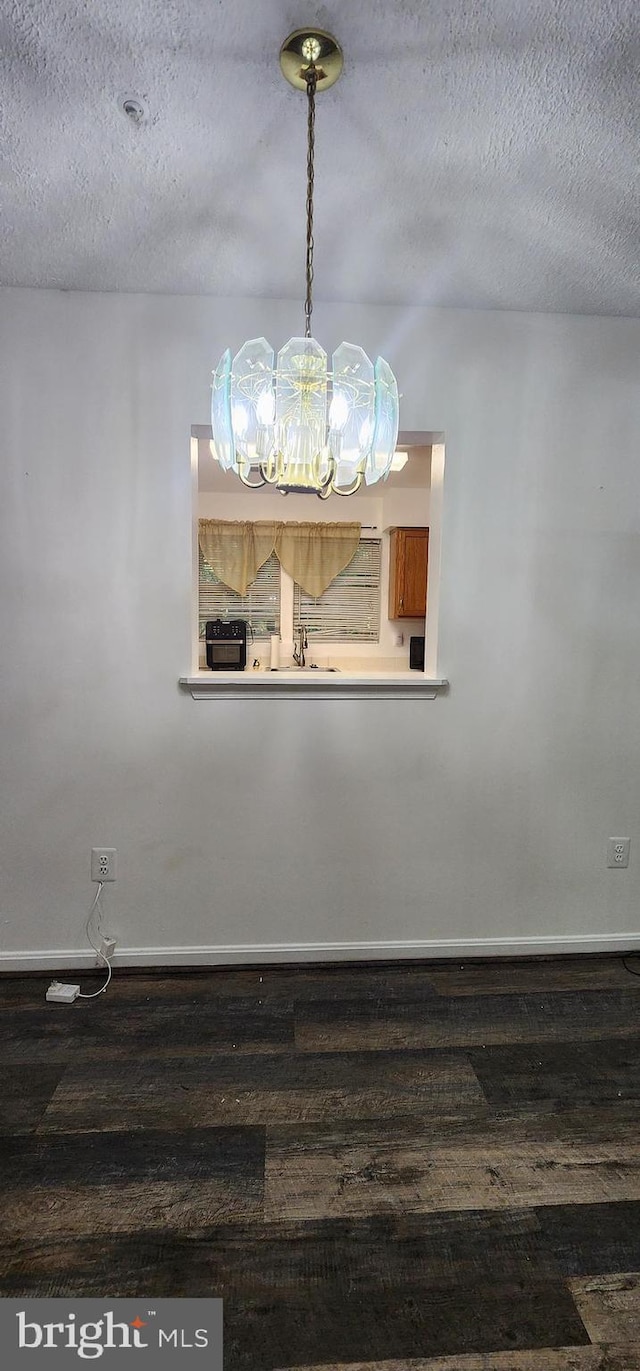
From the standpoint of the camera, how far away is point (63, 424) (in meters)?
2.20

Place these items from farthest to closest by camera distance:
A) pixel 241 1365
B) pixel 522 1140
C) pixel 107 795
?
pixel 107 795
pixel 522 1140
pixel 241 1365

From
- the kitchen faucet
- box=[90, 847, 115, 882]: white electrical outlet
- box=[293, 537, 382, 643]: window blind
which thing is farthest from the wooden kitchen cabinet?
box=[90, 847, 115, 882]: white electrical outlet

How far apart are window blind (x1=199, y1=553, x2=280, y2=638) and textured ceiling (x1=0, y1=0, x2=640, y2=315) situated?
10.4 ft

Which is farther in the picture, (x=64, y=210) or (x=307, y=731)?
(x=307, y=731)

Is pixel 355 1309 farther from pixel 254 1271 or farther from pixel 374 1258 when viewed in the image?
pixel 254 1271

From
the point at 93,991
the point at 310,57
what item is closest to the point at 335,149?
the point at 310,57

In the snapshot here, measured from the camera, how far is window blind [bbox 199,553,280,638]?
5.26 m

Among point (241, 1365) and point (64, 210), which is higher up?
point (64, 210)

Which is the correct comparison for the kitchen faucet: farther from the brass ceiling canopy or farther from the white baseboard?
the brass ceiling canopy

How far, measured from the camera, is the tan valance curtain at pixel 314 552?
519 cm

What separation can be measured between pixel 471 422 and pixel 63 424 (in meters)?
1.52

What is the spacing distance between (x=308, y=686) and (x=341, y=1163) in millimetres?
1471

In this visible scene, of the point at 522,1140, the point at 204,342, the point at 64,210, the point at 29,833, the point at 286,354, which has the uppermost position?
the point at 64,210

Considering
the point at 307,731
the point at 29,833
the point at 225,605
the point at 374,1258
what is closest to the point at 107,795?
the point at 29,833
